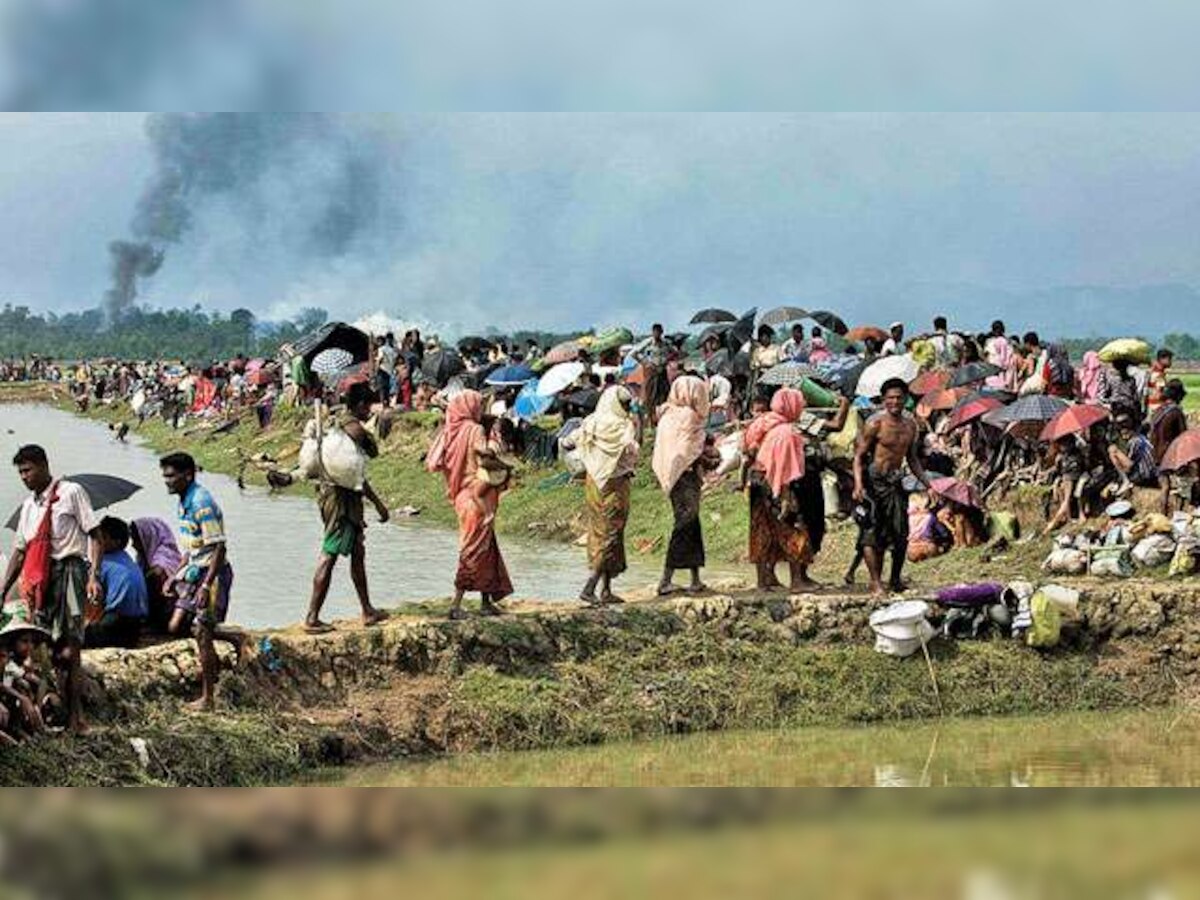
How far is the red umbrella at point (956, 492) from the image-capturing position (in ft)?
52.6

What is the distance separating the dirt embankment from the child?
0.87 feet

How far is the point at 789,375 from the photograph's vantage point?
64.3 feet

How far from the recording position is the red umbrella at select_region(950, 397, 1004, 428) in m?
17.2

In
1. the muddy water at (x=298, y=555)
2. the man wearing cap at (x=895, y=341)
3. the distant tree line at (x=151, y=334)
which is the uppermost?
the distant tree line at (x=151, y=334)

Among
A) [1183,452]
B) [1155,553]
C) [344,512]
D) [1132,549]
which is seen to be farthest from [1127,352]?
[344,512]

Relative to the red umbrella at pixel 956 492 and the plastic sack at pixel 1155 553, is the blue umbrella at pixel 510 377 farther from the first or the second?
the plastic sack at pixel 1155 553

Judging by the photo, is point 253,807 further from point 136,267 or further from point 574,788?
point 136,267

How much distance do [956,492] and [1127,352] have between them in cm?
245

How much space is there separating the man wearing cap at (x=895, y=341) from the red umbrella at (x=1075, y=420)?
575 centimetres

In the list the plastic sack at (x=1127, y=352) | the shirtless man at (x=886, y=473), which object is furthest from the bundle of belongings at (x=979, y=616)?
the plastic sack at (x=1127, y=352)

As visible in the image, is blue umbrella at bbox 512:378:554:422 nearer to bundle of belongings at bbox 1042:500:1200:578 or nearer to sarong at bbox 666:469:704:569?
bundle of belongings at bbox 1042:500:1200:578

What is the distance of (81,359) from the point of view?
4969 centimetres

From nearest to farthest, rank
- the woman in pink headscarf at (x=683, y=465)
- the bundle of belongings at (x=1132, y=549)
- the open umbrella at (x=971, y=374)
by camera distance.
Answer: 1. the woman in pink headscarf at (x=683, y=465)
2. the bundle of belongings at (x=1132, y=549)
3. the open umbrella at (x=971, y=374)

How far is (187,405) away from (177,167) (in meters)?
6.07
